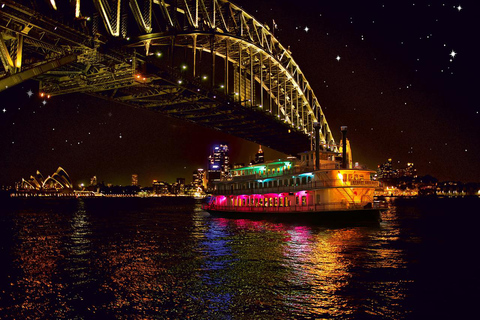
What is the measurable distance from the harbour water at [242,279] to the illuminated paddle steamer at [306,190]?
29.3 feet

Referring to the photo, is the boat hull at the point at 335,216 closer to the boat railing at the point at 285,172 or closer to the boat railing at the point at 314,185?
the boat railing at the point at 314,185

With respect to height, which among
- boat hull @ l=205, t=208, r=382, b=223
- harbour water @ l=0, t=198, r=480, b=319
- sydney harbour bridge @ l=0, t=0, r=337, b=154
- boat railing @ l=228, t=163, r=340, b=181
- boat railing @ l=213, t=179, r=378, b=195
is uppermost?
sydney harbour bridge @ l=0, t=0, r=337, b=154

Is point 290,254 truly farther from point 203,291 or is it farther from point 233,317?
point 233,317

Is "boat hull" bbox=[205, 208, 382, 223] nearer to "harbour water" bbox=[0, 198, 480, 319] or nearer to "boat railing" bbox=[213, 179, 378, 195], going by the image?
"boat railing" bbox=[213, 179, 378, 195]

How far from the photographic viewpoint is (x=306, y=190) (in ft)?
122

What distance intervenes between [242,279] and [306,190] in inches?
934

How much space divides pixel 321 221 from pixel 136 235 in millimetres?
16038

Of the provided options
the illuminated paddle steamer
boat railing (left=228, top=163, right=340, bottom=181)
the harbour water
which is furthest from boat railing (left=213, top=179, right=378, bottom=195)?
the harbour water

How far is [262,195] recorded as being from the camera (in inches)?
1711

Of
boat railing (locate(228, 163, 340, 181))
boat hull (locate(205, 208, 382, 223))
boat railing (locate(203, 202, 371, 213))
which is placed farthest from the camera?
boat railing (locate(228, 163, 340, 181))

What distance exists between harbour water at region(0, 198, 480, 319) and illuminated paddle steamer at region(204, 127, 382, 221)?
351 inches

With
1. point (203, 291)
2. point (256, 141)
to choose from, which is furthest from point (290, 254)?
point (256, 141)

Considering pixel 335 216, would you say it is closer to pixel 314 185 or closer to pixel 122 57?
pixel 314 185

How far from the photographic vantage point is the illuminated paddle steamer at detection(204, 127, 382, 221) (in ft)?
114
